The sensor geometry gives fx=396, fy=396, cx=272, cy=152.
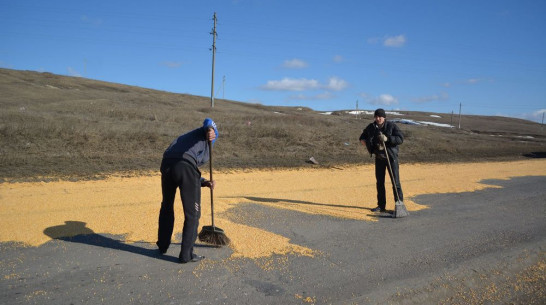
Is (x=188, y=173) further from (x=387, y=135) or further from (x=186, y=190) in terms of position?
(x=387, y=135)

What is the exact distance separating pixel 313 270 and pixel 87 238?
10.3 ft

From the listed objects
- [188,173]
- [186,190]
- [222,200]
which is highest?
[188,173]

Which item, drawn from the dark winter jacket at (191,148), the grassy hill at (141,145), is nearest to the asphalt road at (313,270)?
the dark winter jacket at (191,148)

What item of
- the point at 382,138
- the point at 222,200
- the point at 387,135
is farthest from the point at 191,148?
the point at 387,135

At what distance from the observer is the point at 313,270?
4715mm

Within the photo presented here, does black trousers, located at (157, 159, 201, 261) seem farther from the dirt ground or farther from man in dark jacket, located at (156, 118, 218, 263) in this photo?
the dirt ground

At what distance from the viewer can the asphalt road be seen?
4008 mm

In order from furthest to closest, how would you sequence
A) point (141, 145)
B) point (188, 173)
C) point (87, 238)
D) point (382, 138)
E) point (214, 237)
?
point (141, 145) → point (382, 138) → point (87, 238) → point (214, 237) → point (188, 173)

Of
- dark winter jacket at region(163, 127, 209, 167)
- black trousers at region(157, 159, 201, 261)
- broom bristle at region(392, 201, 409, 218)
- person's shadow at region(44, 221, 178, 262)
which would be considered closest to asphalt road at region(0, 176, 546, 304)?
person's shadow at region(44, 221, 178, 262)

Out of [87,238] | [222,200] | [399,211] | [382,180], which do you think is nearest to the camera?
[87,238]

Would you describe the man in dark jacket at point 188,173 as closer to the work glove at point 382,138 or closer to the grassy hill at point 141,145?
the work glove at point 382,138

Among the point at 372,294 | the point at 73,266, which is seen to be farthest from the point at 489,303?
the point at 73,266

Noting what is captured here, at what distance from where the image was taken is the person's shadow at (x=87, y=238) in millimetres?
5032

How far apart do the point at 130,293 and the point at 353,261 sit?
8.84 ft
